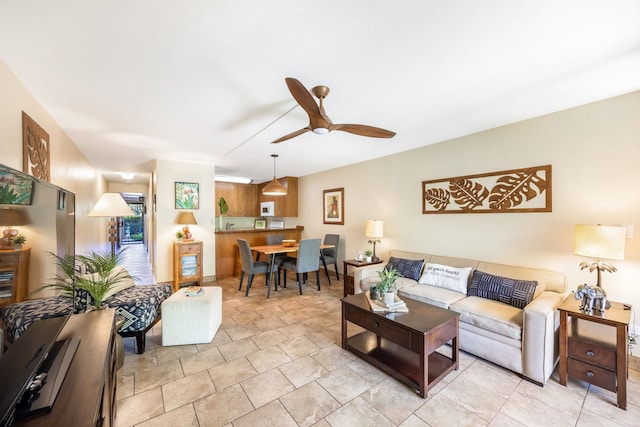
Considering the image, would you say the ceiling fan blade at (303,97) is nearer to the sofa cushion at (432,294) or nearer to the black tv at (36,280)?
the black tv at (36,280)

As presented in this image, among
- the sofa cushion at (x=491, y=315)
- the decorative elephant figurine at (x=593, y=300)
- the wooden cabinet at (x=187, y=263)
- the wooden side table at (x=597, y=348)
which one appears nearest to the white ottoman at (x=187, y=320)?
the wooden cabinet at (x=187, y=263)

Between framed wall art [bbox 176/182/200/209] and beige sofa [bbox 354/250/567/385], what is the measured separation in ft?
12.7

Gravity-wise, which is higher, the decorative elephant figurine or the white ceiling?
the white ceiling

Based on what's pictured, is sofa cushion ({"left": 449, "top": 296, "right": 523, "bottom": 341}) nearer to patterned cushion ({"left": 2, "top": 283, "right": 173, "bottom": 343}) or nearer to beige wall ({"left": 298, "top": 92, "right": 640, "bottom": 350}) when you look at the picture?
beige wall ({"left": 298, "top": 92, "right": 640, "bottom": 350})

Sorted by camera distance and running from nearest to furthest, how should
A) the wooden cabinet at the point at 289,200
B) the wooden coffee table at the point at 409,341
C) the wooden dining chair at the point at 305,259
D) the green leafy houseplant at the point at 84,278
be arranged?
1. the green leafy houseplant at the point at 84,278
2. the wooden coffee table at the point at 409,341
3. the wooden dining chair at the point at 305,259
4. the wooden cabinet at the point at 289,200

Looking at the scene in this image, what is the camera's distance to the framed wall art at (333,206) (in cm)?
528

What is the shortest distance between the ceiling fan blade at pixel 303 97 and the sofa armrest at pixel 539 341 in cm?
223

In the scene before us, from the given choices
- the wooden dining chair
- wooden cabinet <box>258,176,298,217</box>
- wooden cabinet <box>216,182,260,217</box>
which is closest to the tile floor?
the wooden dining chair

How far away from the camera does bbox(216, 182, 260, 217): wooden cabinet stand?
6.77 m

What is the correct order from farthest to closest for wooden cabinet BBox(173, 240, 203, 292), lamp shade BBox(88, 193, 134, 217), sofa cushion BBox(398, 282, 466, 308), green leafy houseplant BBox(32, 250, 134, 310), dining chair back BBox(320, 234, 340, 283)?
dining chair back BBox(320, 234, 340, 283) < wooden cabinet BBox(173, 240, 203, 292) < lamp shade BBox(88, 193, 134, 217) < sofa cushion BBox(398, 282, 466, 308) < green leafy houseplant BBox(32, 250, 134, 310)

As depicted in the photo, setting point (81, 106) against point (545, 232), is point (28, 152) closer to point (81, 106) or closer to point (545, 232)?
point (81, 106)

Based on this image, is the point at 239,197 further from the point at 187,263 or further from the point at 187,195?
the point at 187,263

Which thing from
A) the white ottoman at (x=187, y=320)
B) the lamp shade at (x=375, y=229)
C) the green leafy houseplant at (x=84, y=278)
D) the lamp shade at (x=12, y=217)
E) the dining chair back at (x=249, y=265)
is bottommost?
the white ottoman at (x=187, y=320)

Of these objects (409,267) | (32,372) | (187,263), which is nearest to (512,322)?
(409,267)
